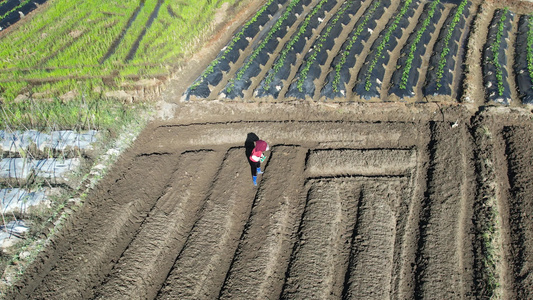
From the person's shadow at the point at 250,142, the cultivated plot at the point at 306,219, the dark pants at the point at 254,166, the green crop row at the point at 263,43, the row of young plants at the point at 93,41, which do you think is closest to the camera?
the cultivated plot at the point at 306,219

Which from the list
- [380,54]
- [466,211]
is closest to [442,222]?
[466,211]

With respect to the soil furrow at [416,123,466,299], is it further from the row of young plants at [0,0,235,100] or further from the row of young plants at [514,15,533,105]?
the row of young plants at [0,0,235,100]

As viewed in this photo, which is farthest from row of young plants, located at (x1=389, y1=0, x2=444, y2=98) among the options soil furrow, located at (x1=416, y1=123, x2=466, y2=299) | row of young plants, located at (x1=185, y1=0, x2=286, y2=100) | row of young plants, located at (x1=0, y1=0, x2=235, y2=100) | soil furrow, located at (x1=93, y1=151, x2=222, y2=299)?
row of young plants, located at (x1=0, y1=0, x2=235, y2=100)

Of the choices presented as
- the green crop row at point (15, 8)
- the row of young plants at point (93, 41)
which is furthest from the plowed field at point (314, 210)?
the green crop row at point (15, 8)

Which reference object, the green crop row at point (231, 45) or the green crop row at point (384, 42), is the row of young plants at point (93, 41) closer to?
the green crop row at point (231, 45)

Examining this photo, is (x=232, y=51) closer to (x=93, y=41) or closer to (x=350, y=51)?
(x=350, y=51)

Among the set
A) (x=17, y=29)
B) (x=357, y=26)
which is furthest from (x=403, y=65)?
(x=17, y=29)
